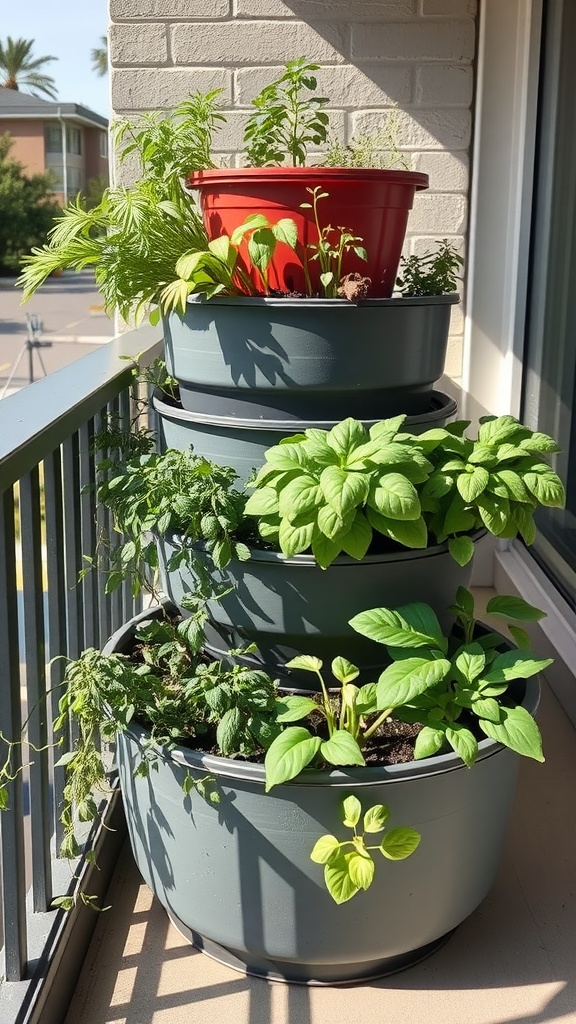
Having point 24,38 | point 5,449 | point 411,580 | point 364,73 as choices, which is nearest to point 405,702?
point 411,580

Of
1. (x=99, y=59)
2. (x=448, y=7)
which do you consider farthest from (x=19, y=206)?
(x=448, y=7)

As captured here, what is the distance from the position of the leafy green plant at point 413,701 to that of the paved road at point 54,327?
12.4m

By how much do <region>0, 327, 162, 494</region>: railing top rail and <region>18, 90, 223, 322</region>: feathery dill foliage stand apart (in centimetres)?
15

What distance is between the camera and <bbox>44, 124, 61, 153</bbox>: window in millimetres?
34969

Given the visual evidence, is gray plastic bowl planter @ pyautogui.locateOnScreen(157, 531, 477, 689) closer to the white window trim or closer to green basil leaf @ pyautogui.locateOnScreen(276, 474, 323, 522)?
green basil leaf @ pyautogui.locateOnScreen(276, 474, 323, 522)

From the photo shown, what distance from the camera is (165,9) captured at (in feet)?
8.92

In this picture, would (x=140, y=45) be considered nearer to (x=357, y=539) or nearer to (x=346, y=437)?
(x=346, y=437)

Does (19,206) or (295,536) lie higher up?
(19,206)

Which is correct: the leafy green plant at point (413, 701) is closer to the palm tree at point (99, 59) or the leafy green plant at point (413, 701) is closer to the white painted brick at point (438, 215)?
the white painted brick at point (438, 215)

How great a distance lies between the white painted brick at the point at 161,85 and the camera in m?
2.74

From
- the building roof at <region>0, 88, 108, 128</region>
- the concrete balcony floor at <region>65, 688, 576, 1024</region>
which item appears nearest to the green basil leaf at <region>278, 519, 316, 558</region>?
the concrete balcony floor at <region>65, 688, 576, 1024</region>

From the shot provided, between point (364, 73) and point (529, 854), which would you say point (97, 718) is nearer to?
point (529, 854)

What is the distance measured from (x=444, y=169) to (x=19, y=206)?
30.5m

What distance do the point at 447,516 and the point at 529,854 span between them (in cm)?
80
